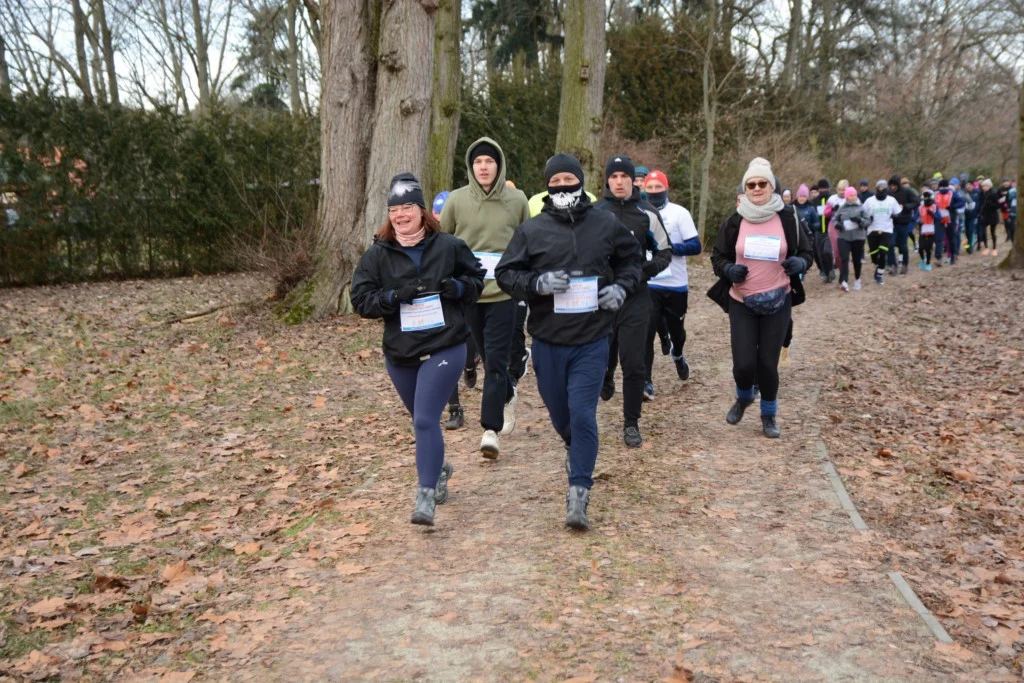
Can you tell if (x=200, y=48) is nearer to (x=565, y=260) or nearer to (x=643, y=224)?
(x=643, y=224)

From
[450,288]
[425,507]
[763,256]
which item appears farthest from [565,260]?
[763,256]

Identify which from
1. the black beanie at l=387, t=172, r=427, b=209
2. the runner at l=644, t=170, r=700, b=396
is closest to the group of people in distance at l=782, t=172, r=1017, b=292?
the runner at l=644, t=170, r=700, b=396

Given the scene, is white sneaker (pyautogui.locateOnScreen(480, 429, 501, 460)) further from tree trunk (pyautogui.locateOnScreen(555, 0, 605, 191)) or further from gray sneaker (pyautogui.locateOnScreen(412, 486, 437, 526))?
tree trunk (pyautogui.locateOnScreen(555, 0, 605, 191))

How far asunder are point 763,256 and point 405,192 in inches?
123

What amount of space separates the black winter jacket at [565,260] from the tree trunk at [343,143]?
25.8 ft

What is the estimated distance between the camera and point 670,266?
Result: 28.0ft

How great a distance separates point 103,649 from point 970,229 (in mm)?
24292

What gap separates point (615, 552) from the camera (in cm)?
538

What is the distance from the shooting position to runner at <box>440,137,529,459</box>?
7.13 m

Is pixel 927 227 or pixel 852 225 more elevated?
pixel 852 225

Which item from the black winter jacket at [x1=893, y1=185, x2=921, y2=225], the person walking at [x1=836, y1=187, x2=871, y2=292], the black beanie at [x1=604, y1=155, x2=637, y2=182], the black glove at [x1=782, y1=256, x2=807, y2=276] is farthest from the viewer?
the black winter jacket at [x1=893, y1=185, x2=921, y2=225]

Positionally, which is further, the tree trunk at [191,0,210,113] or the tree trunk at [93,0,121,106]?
the tree trunk at [191,0,210,113]

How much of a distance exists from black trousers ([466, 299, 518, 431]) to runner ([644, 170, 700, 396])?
1343 millimetres

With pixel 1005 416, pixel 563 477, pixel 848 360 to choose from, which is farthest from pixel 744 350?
pixel 848 360
